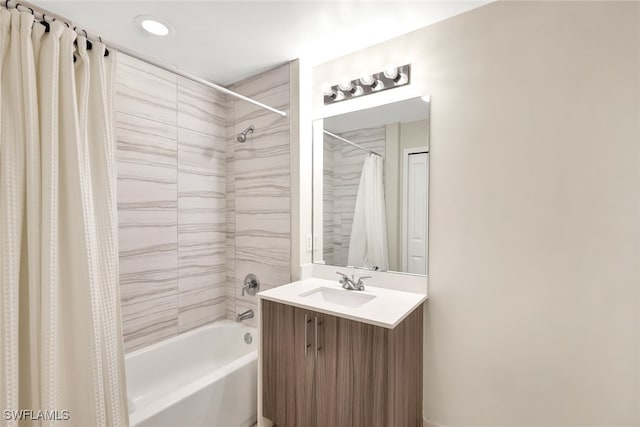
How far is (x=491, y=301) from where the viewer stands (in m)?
1.56

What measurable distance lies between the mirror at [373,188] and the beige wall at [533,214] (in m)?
0.10

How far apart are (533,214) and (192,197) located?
2243 millimetres

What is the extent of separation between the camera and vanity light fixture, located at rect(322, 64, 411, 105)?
5.98 feet

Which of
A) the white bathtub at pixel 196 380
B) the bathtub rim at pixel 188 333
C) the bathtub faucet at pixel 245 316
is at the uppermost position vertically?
the bathtub faucet at pixel 245 316

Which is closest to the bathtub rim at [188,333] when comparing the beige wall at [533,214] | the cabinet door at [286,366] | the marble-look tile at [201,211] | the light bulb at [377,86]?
the marble-look tile at [201,211]

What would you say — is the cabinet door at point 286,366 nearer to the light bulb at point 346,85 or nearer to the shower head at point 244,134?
the shower head at point 244,134

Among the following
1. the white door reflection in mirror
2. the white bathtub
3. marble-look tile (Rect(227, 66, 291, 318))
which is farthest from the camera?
marble-look tile (Rect(227, 66, 291, 318))

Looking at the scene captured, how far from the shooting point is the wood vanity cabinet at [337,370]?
1.41m

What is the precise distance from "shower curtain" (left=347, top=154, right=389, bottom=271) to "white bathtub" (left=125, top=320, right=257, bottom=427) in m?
0.99

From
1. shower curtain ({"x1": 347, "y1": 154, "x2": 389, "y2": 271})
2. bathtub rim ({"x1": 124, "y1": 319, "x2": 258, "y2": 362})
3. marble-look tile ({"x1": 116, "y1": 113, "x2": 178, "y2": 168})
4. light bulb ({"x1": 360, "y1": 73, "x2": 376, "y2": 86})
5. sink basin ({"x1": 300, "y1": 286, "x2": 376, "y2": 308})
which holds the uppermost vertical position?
light bulb ({"x1": 360, "y1": 73, "x2": 376, "y2": 86})

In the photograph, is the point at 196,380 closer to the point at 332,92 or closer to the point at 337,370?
the point at 337,370

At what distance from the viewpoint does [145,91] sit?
2.06m

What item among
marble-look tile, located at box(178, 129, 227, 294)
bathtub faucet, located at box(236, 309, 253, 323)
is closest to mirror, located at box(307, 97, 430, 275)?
bathtub faucet, located at box(236, 309, 253, 323)

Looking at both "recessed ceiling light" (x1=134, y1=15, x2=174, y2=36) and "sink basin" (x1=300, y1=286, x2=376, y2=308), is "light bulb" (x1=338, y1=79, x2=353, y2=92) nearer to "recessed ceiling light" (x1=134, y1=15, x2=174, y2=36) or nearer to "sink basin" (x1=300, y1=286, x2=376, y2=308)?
"recessed ceiling light" (x1=134, y1=15, x2=174, y2=36)
